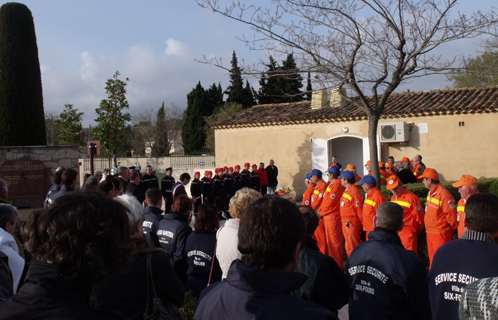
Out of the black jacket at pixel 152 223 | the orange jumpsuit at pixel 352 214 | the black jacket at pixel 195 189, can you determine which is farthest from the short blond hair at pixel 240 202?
the black jacket at pixel 195 189

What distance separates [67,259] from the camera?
62.5 inches

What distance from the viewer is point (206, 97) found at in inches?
1822

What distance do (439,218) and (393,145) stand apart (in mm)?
12095

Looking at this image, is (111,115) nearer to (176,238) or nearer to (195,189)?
(195,189)

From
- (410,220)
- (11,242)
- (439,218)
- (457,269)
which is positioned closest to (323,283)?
(457,269)

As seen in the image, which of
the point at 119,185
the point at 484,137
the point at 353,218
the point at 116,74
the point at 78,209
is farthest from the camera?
the point at 116,74

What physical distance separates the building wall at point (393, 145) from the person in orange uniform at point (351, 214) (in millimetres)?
11030

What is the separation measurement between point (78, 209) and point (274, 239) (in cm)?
85

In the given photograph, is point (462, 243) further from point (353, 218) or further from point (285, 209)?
point (353, 218)

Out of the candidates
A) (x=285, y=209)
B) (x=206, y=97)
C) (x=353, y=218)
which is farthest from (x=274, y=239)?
(x=206, y=97)

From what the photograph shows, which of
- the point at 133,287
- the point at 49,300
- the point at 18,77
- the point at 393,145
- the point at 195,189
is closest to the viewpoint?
the point at 49,300

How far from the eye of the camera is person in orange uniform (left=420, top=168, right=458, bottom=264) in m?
6.41

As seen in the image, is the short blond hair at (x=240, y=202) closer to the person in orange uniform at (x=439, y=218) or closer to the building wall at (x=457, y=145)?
the person in orange uniform at (x=439, y=218)

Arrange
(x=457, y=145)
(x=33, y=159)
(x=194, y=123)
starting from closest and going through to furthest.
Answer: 1. (x=33, y=159)
2. (x=457, y=145)
3. (x=194, y=123)
